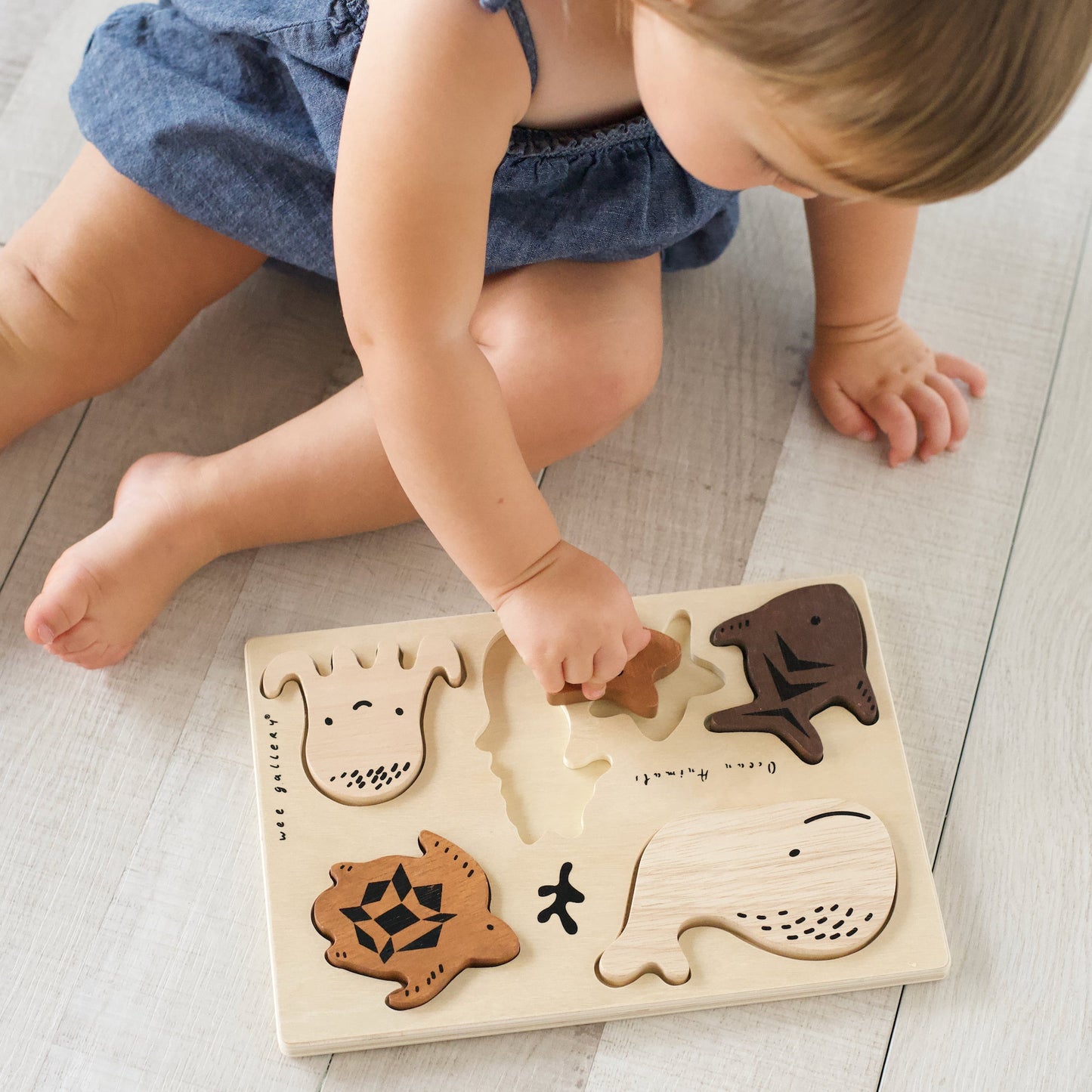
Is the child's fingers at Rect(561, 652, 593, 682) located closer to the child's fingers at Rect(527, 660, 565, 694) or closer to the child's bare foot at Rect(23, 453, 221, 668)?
the child's fingers at Rect(527, 660, 565, 694)

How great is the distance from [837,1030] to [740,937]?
68 mm


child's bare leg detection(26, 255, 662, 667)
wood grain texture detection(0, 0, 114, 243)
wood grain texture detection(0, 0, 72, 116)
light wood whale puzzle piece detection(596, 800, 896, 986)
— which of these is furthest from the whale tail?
wood grain texture detection(0, 0, 72, 116)

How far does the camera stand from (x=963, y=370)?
2.39ft

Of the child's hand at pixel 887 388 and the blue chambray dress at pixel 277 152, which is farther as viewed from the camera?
the child's hand at pixel 887 388

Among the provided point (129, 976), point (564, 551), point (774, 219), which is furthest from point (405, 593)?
point (774, 219)

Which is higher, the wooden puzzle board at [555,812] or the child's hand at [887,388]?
the child's hand at [887,388]

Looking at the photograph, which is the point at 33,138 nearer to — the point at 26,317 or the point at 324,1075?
the point at 26,317

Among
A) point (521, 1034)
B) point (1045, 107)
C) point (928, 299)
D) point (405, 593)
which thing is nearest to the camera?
point (1045, 107)

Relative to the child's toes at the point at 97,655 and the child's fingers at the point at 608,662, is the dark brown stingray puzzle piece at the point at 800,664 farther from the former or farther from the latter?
the child's toes at the point at 97,655

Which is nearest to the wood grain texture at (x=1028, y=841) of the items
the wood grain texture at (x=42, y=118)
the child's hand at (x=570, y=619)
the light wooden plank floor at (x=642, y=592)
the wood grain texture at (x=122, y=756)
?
the light wooden plank floor at (x=642, y=592)

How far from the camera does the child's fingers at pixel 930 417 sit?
71 centimetres

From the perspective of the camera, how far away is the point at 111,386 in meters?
0.69

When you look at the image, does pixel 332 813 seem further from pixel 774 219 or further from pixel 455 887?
pixel 774 219

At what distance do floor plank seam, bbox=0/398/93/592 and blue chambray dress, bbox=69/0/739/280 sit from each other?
0.15 metres
